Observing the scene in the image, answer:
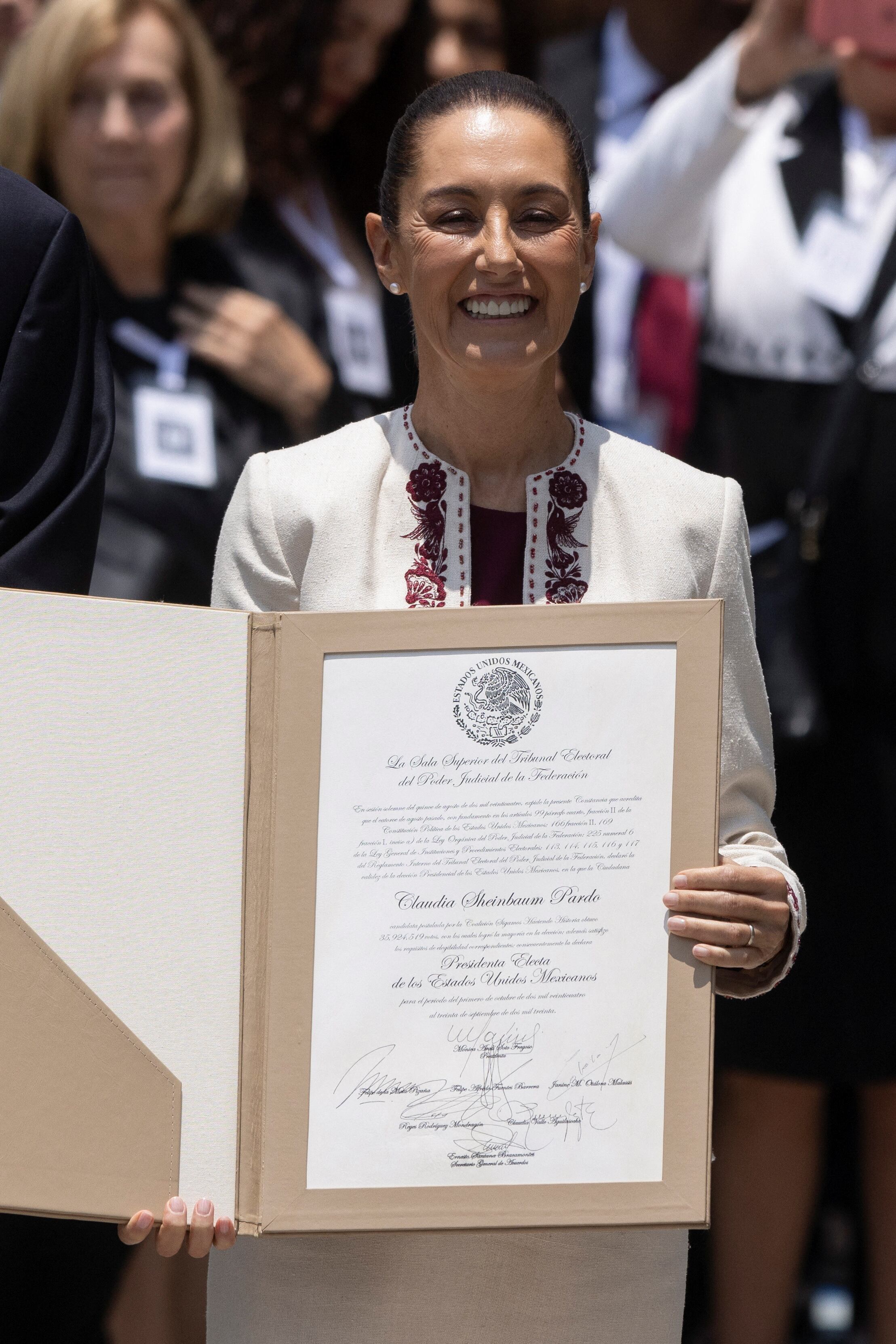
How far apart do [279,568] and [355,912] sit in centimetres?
49

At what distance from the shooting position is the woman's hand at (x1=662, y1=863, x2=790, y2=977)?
1942 millimetres

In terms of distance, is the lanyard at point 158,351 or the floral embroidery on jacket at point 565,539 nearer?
the floral embroidery on jacket at point 565,539

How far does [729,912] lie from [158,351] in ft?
7.40

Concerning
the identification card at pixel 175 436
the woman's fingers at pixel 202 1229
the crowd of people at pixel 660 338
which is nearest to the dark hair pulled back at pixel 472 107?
the crowd of people at pixel 660 338

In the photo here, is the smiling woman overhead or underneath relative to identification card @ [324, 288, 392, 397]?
underneath

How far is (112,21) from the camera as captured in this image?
3750 millimetres

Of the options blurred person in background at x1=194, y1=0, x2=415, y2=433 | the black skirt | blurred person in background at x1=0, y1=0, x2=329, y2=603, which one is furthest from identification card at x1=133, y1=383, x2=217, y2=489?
the black skirt

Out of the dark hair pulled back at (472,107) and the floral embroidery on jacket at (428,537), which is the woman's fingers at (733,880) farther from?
the dark hair pulled back at (472,107)

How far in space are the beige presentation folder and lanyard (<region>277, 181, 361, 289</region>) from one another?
7.31ft

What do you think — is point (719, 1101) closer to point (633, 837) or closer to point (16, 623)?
point (633, 837)

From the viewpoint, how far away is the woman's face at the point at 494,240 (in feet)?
7.11

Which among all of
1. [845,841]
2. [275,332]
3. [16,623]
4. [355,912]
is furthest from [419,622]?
[275,332]

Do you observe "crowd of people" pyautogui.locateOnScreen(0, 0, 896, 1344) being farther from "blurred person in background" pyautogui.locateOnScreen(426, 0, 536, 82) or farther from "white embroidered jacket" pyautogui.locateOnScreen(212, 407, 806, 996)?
"white embroidered jacket" pyautogui.locateOnScreen(212, 407, 806, 996)

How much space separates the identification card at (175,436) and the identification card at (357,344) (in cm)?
36
